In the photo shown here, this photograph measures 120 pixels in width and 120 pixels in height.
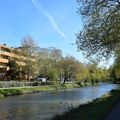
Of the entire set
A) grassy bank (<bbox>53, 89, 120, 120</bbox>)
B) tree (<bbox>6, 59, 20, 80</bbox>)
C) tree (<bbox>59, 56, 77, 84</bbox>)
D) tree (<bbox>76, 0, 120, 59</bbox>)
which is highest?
tree (<bbox>59, 56, 77, 84</bbox>)

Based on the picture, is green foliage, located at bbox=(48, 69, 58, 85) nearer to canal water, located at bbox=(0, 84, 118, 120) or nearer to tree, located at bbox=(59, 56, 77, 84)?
tree, located at bbox=(59, 56, 77, 84)

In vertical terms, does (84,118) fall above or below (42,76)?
below

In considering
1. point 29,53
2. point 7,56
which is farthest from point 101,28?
point 7,56

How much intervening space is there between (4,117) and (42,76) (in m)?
112

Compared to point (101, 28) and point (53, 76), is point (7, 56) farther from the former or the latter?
point (101, 28)

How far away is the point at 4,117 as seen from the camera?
36500 mm

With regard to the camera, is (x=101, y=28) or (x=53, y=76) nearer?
(x=101, y=28)

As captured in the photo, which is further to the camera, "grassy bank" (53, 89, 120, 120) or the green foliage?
the green foliage

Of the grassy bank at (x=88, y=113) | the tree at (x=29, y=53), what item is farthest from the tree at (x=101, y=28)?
the tree at (x=29, y=53)

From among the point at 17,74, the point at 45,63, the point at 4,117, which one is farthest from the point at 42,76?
the point at 4,117

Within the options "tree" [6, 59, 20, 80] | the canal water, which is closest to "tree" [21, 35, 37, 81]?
"tree" [6, 59, 20, 80]

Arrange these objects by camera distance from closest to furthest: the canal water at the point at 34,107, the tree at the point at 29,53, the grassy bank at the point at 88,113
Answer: the grassy bank at the point at 88,113
the canal water at the point at 34,107
the tree at the point at 29,53

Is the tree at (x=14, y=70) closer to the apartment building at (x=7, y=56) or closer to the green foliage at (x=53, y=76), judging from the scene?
the apartment building at (x=7, y=56)

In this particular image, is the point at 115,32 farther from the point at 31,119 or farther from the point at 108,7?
the point at 31,119
